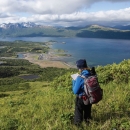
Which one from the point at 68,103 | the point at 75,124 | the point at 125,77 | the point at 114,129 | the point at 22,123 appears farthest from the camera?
the point at 125,77

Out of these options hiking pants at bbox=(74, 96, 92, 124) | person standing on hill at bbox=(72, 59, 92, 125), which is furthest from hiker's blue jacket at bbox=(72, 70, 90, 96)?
hiking pants at bbox=(74, 96, 92, 124)

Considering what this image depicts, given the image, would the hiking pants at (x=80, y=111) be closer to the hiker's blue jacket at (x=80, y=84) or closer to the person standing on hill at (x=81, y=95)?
the person standing on hill at (x=81, y=95)

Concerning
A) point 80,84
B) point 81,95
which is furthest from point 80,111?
point 80,84

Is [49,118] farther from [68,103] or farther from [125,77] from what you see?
[125,77]

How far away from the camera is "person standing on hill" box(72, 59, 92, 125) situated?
18.4 ft

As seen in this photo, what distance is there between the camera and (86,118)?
6109mm

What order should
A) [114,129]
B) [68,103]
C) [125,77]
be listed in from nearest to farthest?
[114,129]
[68,103]
[125,77]

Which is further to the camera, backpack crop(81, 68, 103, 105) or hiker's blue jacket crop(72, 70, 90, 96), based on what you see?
hiker's blue jacket crop(72, 70, 90, 96)

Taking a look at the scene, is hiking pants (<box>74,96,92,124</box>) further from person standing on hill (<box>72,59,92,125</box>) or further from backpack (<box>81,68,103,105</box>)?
backpack (<box>81,68,103,105</box>)

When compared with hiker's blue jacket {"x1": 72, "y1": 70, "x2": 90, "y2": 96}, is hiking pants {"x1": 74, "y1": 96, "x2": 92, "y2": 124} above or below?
below

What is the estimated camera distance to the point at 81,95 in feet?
18.6

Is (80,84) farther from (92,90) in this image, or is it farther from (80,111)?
(80,111)

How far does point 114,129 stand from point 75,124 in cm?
109

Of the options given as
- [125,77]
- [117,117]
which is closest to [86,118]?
[117,117]
